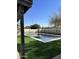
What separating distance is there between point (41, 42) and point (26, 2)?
2.98 meters

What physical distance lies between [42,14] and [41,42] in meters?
1.58

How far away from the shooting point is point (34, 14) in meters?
6.30
